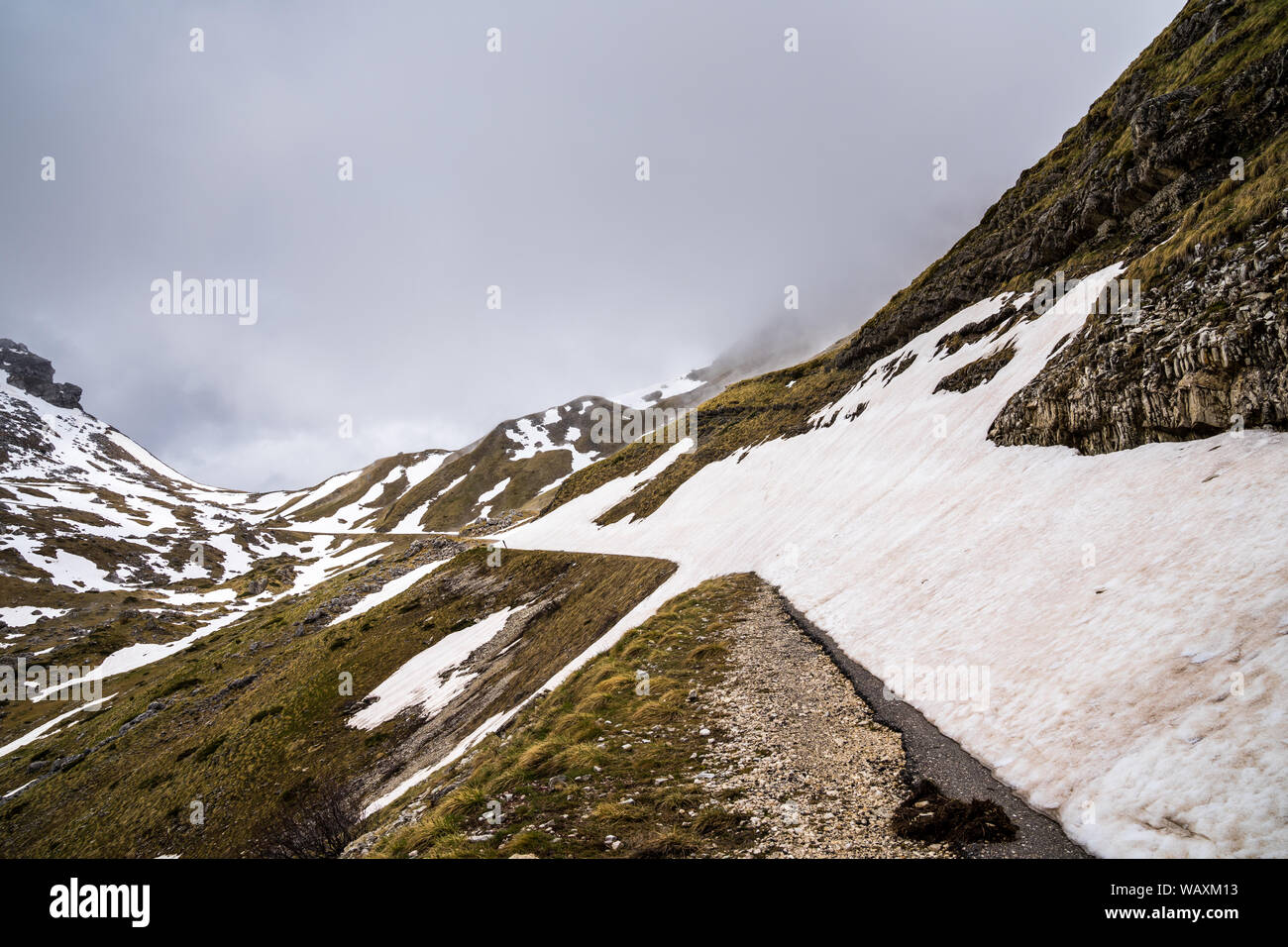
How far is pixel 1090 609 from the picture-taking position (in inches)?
398

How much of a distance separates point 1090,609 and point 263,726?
4663 cm

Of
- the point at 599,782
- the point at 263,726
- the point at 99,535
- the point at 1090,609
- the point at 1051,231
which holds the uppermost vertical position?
the point at 1051,231

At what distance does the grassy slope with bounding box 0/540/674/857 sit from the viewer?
2675cm

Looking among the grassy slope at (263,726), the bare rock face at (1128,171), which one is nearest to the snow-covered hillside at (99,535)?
A: the grassy slope at (263,726)

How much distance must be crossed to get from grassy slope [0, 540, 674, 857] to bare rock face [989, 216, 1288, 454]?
23.4 m

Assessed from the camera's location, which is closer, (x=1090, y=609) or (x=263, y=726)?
(x=1090, y=609)

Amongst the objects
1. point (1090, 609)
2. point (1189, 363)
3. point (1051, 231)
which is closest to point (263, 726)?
point (1090, 609)

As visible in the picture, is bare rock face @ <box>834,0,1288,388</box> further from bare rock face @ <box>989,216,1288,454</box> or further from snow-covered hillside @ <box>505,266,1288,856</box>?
bare rock face @ <box>989,216,1288,454</box>

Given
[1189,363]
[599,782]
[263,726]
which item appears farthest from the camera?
[263,726]

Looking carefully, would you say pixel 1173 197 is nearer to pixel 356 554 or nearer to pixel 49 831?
pixel 49 831

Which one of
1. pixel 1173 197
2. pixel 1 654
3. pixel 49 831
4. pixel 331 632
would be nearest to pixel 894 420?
pixel 1173 197

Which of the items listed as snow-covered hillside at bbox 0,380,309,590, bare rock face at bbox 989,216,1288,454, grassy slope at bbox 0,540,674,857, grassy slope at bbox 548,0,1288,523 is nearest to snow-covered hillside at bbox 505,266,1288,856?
bare rock face at bbox 989,216,1288,454

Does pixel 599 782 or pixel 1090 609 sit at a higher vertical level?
pixel 1090 609

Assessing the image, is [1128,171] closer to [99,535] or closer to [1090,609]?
[1090,609]
